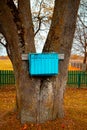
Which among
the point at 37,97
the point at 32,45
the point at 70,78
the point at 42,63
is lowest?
the point at 70,78

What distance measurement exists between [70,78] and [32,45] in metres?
17.5

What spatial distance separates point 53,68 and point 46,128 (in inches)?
54.3

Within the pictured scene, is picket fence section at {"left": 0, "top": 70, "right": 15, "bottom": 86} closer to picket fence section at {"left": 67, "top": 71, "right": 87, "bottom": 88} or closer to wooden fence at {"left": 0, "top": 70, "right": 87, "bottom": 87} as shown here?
wooden fence at {"left": 0, "top": 70, "right": 87, "bottom": 87}

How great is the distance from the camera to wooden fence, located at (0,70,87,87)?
2283 centimetres

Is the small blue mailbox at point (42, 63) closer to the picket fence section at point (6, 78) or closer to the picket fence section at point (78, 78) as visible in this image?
the picket fence section at point (6, 78)

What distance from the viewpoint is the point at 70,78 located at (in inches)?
946

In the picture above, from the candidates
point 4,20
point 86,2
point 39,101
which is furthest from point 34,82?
point 86,2

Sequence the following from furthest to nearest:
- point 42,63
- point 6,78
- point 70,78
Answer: point 70,78 < point 6,78 < point 42,63

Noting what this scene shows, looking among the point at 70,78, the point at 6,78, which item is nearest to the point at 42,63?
the point at 6,78

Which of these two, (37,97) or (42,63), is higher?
(42,63)

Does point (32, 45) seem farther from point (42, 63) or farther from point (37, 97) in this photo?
point (37, 97)

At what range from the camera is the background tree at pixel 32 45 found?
6.59 meters

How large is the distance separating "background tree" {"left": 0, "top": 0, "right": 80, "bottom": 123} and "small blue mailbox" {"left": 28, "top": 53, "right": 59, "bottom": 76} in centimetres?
29

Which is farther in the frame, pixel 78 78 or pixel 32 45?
pixel 78 78
